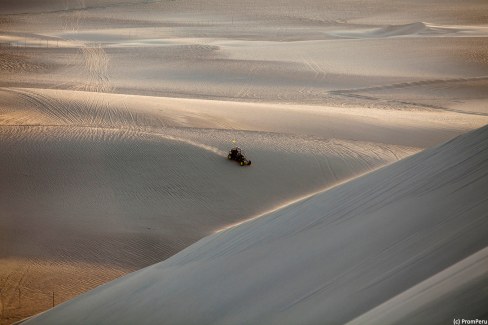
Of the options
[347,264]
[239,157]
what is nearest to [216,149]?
[239,157]

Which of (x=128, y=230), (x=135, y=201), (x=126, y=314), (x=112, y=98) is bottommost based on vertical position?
(x=126, y=314)

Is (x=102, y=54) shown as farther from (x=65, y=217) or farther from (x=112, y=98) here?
(x=65, y=217)

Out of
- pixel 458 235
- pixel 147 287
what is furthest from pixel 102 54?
→ pixel 458 235

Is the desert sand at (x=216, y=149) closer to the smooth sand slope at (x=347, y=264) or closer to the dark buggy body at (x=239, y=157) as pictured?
the smooth sand slope at (x=347, y=264)

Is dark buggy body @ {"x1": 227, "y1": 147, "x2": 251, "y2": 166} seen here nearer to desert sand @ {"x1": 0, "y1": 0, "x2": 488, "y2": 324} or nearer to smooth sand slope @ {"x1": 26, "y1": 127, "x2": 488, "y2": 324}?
desert sand @ {"x1": 0, "y1": 0, "x2": 488, "y2": 324}

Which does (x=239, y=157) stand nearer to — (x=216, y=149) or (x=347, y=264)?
(x=216, y=149)

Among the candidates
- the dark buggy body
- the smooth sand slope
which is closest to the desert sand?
the smooth sand slope

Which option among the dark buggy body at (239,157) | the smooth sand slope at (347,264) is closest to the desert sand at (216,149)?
the smooth sand slope at (347,264)

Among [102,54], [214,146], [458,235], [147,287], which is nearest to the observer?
[458,235]

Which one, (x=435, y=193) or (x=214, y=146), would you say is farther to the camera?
(x=214, y=146)
